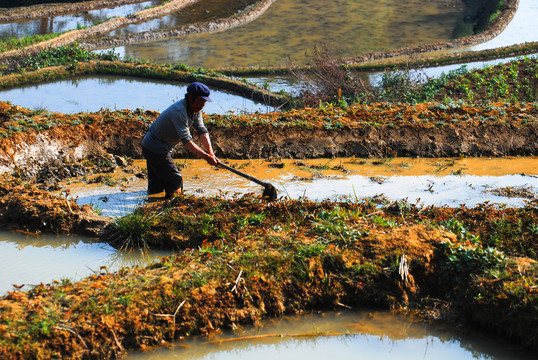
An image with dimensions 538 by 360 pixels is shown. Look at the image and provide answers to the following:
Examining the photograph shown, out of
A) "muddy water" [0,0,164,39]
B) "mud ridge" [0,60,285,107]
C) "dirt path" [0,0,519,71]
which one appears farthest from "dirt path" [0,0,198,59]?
"mud ridge" [0,60,285,107]

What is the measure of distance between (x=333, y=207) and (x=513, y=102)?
537 cm

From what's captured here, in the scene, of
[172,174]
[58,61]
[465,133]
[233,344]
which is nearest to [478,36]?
[465,133]

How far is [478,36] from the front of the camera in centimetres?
1495

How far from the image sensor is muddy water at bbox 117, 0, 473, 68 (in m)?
13.2

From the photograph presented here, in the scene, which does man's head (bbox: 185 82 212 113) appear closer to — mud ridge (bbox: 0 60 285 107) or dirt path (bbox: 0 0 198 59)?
mud ridge (bbox: 0 60 285 107)

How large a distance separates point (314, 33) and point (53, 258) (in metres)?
11.4

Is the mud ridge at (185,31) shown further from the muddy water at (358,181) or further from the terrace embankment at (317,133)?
the muddy water at (358,181)

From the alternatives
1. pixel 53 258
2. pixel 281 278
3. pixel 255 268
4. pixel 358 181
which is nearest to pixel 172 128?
pixel 53 258

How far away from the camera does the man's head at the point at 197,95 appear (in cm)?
554

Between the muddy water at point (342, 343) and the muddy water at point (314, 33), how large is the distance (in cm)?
819

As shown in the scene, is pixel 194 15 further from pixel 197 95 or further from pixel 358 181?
pixel 197 95

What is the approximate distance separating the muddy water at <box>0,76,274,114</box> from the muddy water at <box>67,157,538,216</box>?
2357 millimetres

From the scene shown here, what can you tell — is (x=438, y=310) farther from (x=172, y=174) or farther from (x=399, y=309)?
(x=172, y=174)

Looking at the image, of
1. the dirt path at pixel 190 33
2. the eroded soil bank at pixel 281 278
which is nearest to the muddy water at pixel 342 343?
the eroded soil bank at pixel 281 278
